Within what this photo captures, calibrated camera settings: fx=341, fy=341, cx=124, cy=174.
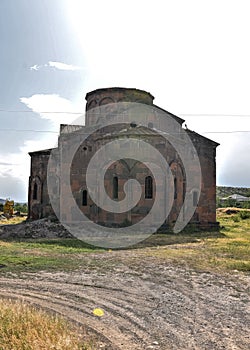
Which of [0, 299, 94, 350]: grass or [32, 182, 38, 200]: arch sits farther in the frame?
[32, 182, 38, 200]: arch

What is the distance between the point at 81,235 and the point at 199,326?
43.3ft

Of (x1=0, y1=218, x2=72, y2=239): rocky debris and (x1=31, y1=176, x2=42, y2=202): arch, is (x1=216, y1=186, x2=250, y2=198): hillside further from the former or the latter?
(x1=0, y1=218, x2=72, y2=239): rocky debris

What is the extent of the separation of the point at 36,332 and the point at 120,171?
16.4 meters

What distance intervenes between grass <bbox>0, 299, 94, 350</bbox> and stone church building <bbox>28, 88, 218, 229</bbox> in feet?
48.9

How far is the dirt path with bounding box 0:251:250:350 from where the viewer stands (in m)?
5.13

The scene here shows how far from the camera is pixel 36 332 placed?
4.86 metres

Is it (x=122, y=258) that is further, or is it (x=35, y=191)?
(x=35, y=191)

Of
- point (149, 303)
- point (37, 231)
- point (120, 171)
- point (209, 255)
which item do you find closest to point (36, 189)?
point (37, 231)

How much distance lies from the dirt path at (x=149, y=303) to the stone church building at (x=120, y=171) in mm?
10663

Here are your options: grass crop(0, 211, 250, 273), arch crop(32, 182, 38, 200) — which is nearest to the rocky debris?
grass crop(0, 211, 250, 273)

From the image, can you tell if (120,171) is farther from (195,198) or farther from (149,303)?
(149,303)

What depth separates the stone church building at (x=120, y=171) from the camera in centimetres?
2080

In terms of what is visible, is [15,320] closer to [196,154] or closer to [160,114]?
[196,154]

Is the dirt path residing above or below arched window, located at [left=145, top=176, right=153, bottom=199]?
below
